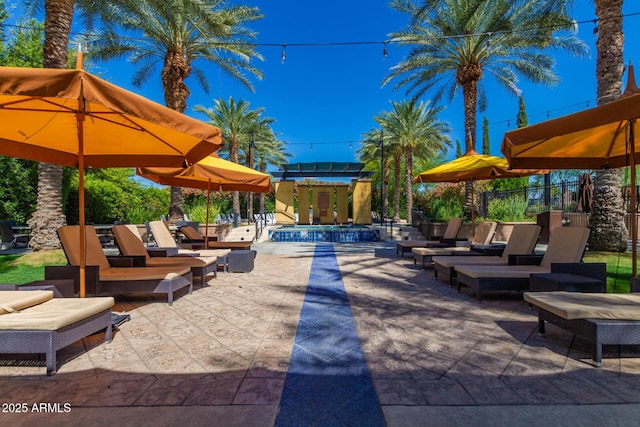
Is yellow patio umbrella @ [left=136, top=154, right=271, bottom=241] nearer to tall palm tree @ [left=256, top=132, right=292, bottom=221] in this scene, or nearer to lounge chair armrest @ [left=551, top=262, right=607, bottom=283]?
lounge chair armrest @ [left=551, top=262, right=607, bottom=283]

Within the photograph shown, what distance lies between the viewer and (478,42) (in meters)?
13.1

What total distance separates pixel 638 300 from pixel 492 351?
148cm

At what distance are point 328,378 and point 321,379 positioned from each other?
2.2 inches

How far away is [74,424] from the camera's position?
6.41 ft

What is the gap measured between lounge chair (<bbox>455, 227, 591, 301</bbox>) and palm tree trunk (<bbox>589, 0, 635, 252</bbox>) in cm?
455

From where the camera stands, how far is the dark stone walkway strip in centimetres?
204

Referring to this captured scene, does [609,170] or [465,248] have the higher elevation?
[609,170]

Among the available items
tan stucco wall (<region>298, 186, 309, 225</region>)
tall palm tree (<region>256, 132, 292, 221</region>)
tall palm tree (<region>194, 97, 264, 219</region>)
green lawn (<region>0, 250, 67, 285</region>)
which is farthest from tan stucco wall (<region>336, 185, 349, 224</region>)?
green lawn (<region>0, 250, 67, 285</region>)

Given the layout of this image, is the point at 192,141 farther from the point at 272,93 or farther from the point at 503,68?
the point at 272,93

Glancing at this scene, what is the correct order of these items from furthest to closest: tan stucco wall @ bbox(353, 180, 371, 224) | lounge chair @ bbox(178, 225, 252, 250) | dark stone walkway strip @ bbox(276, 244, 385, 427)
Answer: tan stucco wall @ bbox(353, 180, 371, 224) < lounge chair @ bbox(178, 225, 252, 250) < dark stone walkway strip @ bbox(276, 244, 385, 427)

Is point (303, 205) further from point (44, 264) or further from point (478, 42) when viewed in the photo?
point (44, 264)

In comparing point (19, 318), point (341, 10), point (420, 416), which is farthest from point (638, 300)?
point (341, 10)

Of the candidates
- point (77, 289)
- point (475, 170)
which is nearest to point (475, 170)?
point (475, 170)

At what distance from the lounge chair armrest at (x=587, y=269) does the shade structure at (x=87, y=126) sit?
4.42 meters
